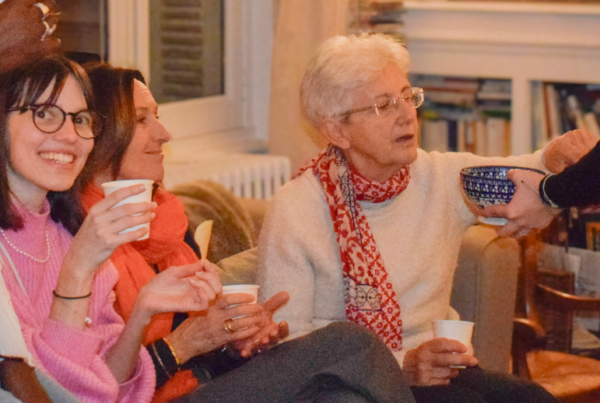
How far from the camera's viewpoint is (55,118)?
167 centimetres

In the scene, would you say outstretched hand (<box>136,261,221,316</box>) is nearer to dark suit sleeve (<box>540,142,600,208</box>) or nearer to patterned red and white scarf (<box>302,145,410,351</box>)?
patterned red and white scarf (<box>302,145,410,351</box>)

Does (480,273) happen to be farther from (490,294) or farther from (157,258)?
(157,258)

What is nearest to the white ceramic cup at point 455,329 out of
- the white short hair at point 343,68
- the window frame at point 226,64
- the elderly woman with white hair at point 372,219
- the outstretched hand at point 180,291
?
the elderly woman with white hair at point 372,219

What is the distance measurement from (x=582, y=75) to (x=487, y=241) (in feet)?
4.14

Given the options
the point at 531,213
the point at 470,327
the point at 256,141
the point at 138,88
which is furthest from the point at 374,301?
the point at 256,141

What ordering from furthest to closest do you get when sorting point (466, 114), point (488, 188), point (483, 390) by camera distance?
point (466, 114) → point (483, 390) → point (488, 188)

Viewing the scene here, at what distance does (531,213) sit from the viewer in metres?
2.04

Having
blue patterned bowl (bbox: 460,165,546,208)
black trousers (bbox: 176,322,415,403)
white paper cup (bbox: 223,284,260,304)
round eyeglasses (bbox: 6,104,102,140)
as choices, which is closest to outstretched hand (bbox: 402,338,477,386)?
black trousers (bbox: 176,322,415,403)

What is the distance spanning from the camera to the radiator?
3439 mm

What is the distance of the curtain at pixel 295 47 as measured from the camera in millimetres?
3637

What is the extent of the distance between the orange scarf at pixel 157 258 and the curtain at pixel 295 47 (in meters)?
1.55

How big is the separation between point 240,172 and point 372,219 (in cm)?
147

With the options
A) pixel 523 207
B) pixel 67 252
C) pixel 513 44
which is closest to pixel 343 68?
pixel 523 207

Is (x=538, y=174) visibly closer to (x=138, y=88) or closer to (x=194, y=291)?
(x=194, y=291)
